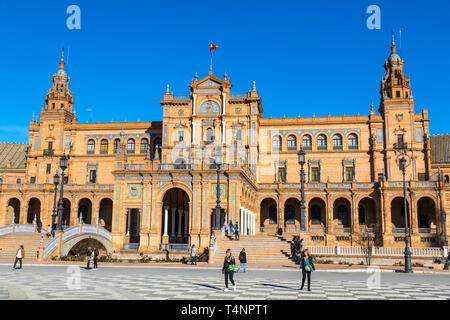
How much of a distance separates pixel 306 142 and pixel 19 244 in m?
37.4

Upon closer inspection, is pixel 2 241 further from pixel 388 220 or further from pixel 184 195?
pixel 388 220

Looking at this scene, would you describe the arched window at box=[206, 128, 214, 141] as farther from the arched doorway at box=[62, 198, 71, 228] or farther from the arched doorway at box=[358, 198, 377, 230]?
the arched doorway at box=[62, 198, 71, 228]

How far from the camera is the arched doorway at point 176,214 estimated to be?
45.3 m

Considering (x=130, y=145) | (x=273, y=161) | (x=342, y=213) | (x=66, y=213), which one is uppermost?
(x=130, y=145)

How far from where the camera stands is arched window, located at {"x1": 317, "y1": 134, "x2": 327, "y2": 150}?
5959 centimetres

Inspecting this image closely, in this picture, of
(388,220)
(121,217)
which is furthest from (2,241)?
(388,220)

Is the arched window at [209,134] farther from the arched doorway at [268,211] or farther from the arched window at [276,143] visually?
the arched doorway at [268,211]

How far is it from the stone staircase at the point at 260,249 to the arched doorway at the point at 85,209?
32.1m

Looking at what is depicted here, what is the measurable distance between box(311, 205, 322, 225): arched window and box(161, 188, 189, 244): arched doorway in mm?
17430

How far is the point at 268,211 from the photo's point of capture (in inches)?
2275

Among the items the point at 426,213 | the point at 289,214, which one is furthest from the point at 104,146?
the point at 426,213

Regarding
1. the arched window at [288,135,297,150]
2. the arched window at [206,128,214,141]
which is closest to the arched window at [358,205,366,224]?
the arched window at [288,135,297,150]

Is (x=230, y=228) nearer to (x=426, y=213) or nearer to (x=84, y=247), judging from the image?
(x=84, y=247)

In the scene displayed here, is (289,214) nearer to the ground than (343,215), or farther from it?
farther from it
